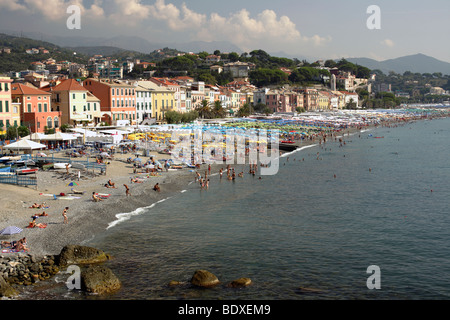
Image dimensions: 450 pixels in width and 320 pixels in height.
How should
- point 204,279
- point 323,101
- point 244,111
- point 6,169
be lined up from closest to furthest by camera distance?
point 204,279 → point 6,169 → point 244,111 → point 323,101

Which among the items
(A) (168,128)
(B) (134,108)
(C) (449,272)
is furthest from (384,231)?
(B) (134,108)

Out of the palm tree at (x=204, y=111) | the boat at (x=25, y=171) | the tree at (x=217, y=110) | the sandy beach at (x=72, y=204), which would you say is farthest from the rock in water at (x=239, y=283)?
the tree at (x=217, y=110)

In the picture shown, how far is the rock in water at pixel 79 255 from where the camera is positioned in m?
17.7

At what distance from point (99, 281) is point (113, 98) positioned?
147 ft

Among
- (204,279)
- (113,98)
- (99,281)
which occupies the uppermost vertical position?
(113,98)

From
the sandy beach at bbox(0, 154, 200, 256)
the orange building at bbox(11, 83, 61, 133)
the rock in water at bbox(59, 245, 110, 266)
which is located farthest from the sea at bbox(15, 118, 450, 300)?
the orange building at bbox(11, 83, 61, 133)

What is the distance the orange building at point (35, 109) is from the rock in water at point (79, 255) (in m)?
26.8

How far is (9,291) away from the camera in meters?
14.6

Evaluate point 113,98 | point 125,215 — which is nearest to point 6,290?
point 125,215

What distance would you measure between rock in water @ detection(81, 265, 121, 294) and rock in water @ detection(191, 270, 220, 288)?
2.64m

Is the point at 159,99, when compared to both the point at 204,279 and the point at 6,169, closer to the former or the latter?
the point at 6,169

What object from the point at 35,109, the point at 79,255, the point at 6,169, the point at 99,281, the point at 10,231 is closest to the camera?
the point at 99,281

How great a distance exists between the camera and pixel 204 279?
16.4 metres

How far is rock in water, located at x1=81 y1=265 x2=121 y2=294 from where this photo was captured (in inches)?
618
